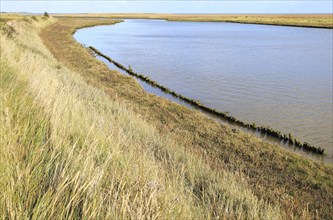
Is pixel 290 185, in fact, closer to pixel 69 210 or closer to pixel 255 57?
pixel 69 210

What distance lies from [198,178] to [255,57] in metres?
26.5

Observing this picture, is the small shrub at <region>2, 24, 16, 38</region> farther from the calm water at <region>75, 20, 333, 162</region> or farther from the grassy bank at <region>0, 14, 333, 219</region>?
the grassy bank at <region>0, 14, 333, 219</region>

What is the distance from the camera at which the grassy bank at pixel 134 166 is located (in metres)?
2.90

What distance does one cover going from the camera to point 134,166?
13.7ft

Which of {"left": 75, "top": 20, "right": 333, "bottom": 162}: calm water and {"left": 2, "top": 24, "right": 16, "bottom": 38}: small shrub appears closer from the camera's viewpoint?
{"left": 75, "top": 20, "right": 333, "bottom": 162}: calm water

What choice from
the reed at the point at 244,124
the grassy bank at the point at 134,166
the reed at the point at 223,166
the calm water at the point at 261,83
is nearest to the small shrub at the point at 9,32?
the calm water at the point at 261,83

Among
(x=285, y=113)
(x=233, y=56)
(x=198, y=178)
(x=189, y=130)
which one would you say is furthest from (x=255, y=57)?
(x=198, y=178)

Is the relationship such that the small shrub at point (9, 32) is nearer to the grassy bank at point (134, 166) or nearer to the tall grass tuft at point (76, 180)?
the grassy bank at point (134, 166)

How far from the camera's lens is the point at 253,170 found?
8320 mm

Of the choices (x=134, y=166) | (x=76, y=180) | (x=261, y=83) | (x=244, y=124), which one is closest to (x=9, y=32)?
(x=261, y=83)

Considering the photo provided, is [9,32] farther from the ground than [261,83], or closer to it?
farther from the ground

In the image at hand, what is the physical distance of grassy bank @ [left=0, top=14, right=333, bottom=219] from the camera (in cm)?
290

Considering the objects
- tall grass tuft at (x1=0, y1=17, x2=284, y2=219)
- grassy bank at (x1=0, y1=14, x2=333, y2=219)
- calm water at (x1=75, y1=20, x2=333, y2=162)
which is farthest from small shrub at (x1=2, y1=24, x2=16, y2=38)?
tall grass tuft at (x1=0, y1=17, x2=284, y2=219)

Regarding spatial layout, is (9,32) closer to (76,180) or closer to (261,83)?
(261,83)
